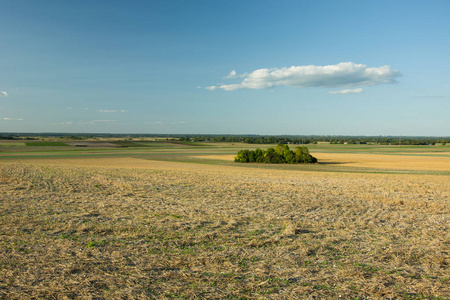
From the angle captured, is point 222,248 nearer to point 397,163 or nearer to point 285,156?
point 285,156

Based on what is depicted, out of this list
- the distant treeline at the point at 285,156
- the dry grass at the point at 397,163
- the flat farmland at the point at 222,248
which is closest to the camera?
the flat farmland at the point at 222,248

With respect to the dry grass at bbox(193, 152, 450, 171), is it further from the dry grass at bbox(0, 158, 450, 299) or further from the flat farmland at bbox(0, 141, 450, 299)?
the dry grass at bbox(0, 158, 450, 299)

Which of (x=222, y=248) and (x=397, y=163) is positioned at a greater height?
(x=222, y=248)

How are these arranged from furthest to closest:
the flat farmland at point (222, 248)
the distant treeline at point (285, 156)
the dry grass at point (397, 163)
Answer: the distant treeline at point (285, 156) → the dry grass at point (397, 163) → the flat farmland at point (222, 248)

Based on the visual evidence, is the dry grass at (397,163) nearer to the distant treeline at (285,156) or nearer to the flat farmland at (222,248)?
the distant treeline at (285,156)

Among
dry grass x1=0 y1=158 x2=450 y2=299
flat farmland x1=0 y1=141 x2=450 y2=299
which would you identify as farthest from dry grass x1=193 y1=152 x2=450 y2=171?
dry grass x1=0 y1=158 x2=450 y2=299

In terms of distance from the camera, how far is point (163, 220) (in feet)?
45.3

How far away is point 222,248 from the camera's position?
33.6ft

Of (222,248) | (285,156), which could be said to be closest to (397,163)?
(285,156)

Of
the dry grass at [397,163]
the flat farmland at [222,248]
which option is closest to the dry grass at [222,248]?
the flat farmland at [222,248]

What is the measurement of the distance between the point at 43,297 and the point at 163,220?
23.2 feet

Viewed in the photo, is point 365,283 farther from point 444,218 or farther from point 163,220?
point 444,218

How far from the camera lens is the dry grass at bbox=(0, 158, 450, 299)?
7.37 meters

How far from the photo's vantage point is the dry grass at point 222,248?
7.37m
